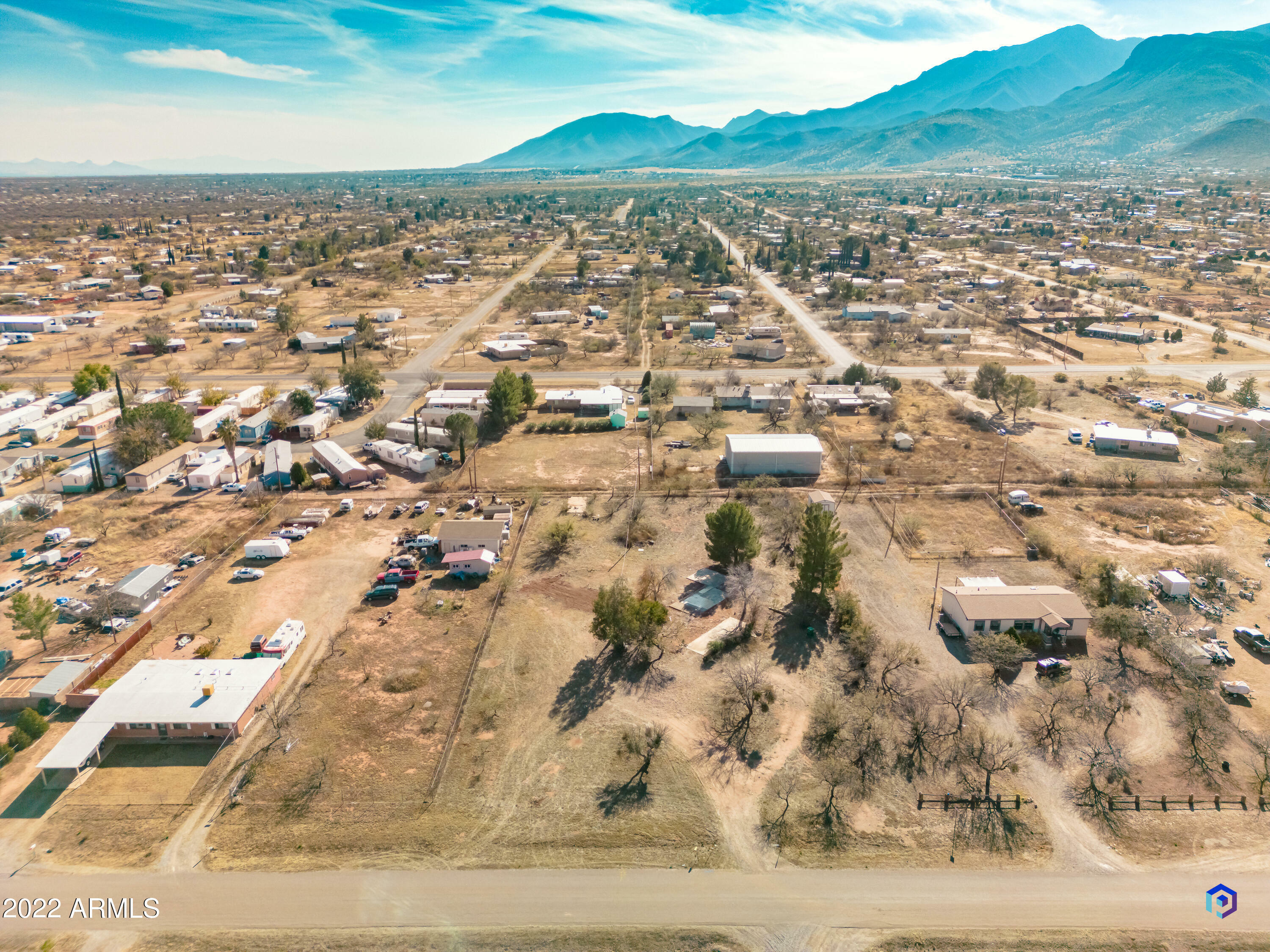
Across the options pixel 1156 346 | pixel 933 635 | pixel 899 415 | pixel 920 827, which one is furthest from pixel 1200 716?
pixel 1156 346

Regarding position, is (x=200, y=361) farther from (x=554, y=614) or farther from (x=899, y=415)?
(x=899, y=415)

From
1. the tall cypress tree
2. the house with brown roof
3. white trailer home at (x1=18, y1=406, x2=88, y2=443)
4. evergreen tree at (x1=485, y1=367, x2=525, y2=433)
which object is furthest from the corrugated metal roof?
the house with brown roof

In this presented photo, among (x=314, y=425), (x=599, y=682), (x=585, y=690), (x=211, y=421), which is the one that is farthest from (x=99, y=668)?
(x=211, y=421)

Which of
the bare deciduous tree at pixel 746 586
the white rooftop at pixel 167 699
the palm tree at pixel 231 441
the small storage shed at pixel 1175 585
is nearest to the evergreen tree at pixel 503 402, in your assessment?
the palm tree at pixel 231 441

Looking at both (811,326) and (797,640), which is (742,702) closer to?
(797,640)

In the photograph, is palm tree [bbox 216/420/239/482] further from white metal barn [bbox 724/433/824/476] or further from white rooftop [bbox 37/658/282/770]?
white metal barn [bbox 724/433/824/476]

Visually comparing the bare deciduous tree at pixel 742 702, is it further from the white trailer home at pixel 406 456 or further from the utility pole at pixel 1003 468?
the white trailer home at pixel 406 456
